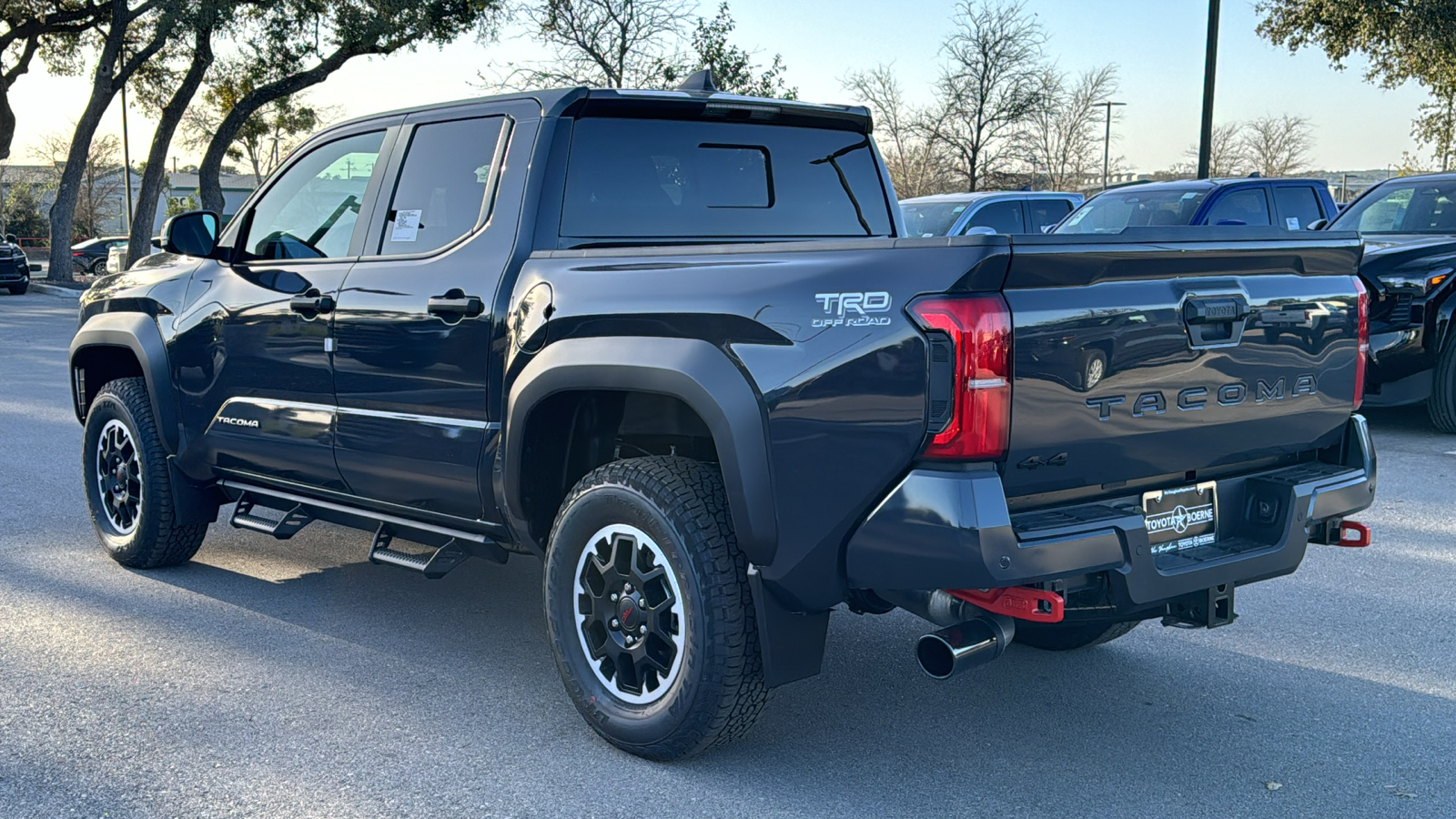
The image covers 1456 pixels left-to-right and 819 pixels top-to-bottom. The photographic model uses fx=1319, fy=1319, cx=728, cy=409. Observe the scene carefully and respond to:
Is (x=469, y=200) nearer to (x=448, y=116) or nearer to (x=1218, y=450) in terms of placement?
(x=448, y=116)

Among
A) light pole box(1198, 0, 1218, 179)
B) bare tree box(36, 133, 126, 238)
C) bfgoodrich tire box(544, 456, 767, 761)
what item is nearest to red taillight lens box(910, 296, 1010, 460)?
bfgoodrich tire box(544, 456, 767, 761)

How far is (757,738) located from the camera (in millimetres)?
3977

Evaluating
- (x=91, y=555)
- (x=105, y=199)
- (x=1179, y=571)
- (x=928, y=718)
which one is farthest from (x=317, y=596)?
(x=105, y=199)

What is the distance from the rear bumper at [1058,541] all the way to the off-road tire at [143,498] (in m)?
3.58

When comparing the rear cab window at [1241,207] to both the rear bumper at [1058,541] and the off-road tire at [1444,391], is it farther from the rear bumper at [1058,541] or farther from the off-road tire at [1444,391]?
the rear bumper at [1058,541]

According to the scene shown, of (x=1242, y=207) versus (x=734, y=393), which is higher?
(x=734, y=393)

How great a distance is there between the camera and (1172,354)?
3391 mm

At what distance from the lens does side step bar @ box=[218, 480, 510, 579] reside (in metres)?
4.44

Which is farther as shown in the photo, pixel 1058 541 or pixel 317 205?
pixel 317 205

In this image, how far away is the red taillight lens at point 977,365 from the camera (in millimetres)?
3043

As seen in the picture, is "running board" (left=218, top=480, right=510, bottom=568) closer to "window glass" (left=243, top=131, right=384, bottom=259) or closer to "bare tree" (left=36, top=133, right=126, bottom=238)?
"window glass" (left=243, top=131, right=384, bottom=259)

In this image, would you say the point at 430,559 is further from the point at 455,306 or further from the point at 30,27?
the point at 30,27

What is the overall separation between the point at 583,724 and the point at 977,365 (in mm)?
1825

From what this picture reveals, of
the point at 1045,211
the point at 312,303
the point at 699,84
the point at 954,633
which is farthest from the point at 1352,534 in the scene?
the point at 1045,211
